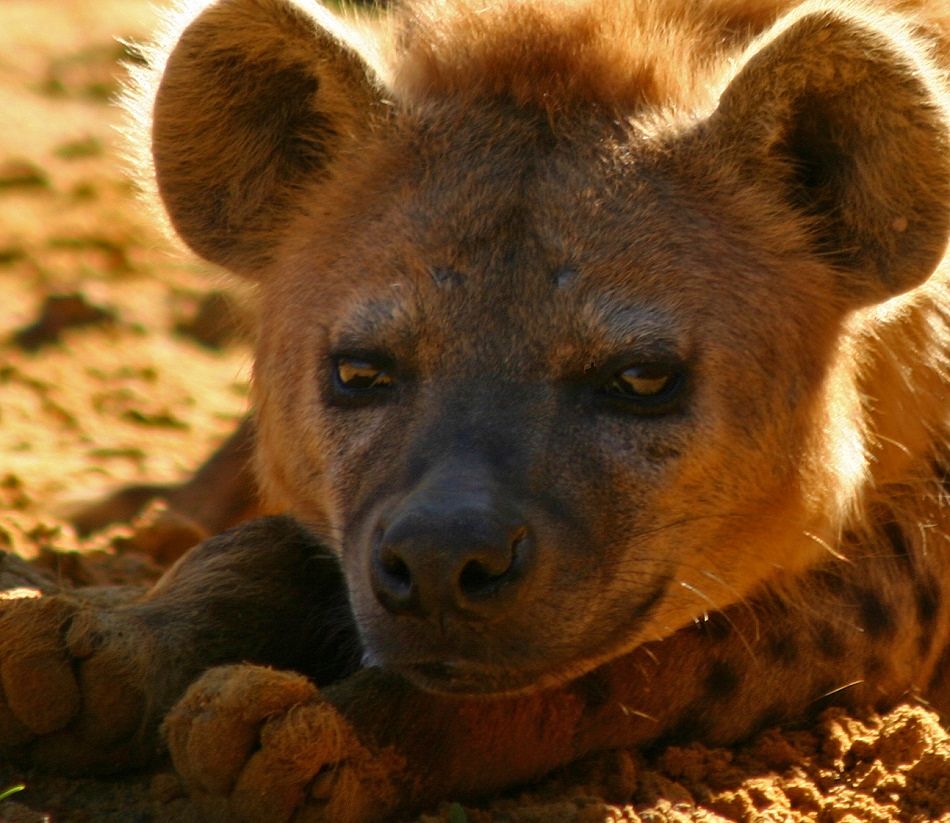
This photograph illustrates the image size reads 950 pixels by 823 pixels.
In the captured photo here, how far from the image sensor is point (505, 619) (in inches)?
90.1

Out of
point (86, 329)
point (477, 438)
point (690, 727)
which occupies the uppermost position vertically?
point (477, 438)

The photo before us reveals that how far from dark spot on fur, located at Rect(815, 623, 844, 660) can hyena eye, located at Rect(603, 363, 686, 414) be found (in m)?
0.55

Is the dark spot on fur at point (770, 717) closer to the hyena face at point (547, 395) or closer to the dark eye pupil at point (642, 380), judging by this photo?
the hyena face at point (547, 395)

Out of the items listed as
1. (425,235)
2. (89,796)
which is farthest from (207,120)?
(89,796)

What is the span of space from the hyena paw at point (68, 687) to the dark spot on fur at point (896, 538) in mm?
1319

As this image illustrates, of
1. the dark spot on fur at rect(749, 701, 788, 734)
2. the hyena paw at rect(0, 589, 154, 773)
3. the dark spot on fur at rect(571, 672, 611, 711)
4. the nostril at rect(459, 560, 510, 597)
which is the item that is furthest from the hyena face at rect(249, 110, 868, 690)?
the hyena paw at rect(0, 589, 154, 773)

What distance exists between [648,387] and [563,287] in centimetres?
20

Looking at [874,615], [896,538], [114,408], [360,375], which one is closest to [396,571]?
[360,375]

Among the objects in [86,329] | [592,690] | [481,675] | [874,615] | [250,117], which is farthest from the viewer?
[86,329]

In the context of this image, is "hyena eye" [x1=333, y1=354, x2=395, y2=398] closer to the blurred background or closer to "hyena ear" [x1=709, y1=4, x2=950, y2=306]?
"hyena ear" [x1=709, y1=4, x2=950, y2=306]

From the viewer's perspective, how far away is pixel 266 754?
226cm

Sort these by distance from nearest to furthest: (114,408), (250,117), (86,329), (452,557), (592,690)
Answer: (452,557) → (592,690) → (250,117) → (114,408) → (86,329)

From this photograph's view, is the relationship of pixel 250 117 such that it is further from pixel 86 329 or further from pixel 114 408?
pixel 86 329

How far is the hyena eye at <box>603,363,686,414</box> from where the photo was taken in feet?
8.32
